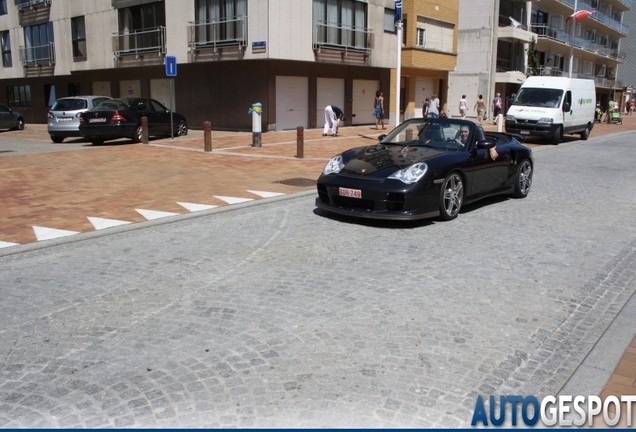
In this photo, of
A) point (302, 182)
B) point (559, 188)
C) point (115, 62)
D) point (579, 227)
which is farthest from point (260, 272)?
point (115, 62)

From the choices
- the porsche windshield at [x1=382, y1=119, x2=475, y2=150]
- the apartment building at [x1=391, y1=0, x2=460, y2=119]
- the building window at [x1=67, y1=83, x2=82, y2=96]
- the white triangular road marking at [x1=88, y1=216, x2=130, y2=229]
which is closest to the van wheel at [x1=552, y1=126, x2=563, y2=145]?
the apartment building at [x1=391, y1=0, x2=460, y2=119]

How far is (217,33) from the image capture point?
26281 millimetres

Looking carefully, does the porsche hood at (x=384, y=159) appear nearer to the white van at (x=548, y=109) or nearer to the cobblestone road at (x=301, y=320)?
the cobblestone road at (x=301, y=320)

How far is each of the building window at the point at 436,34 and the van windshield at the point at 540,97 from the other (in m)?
12.9

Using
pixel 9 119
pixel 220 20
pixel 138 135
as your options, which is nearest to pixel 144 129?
pixel 138 135

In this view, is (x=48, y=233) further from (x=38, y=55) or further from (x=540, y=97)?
(x=38, y=55)

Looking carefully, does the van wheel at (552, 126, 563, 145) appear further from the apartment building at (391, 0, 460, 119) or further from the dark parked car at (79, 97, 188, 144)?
the dark parked car at (79, 97, 188, 144)

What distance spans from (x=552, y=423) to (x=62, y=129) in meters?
21.9

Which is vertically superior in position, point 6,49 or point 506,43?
point 506,43

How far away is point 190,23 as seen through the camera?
27.2 metres

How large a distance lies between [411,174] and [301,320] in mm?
3741

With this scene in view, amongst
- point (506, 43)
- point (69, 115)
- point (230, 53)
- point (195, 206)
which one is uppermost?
point (506, 43)

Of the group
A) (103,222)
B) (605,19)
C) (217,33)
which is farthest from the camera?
(605,19)

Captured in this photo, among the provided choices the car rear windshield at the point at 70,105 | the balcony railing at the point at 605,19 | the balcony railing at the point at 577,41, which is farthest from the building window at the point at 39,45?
the balcony railing at the point at 605,19
